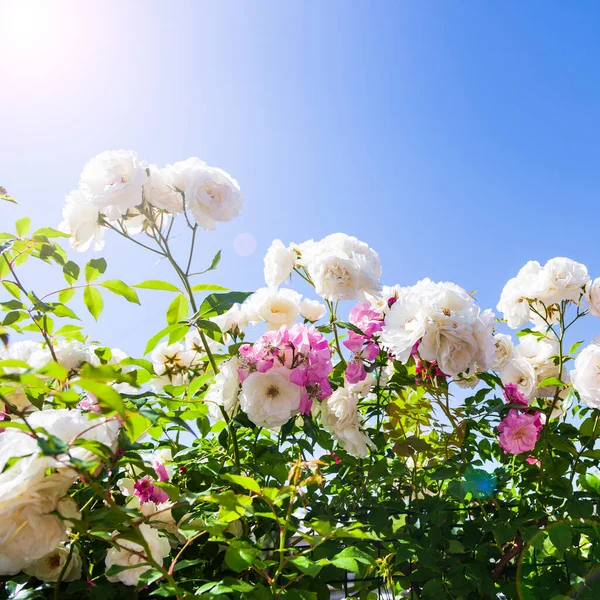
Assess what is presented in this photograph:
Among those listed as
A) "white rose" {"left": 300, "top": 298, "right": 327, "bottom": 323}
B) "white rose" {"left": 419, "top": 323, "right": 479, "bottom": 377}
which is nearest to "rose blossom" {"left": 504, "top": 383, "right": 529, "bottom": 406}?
"white rose" {"left": 419, "top": 323, "right": 479, "bottom": 377}

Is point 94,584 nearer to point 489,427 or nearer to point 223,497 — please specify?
point 223,497

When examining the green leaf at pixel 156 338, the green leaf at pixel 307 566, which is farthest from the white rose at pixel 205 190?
the green leaf at pixel 307 566

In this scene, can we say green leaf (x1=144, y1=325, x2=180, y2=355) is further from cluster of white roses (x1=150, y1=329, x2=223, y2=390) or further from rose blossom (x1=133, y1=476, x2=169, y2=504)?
cluster of white roses (x1=150, y1=329, x2=223, y2=390)

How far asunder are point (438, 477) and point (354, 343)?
42 centimetres

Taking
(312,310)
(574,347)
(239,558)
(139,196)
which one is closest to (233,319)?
(312,310)

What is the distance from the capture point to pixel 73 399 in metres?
0.61

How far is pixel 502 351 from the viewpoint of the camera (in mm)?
1812

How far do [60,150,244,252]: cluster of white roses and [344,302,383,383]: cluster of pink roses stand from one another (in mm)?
479

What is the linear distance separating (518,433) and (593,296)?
1.75 feet

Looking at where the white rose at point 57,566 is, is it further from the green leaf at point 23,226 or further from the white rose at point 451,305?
the white rose at point 451,305

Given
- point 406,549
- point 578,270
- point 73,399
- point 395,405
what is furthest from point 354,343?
point 73,399

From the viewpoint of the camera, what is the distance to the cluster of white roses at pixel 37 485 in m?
0.70

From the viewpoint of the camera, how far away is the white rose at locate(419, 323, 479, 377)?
1.22m

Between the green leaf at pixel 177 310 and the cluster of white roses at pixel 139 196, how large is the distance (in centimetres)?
20
